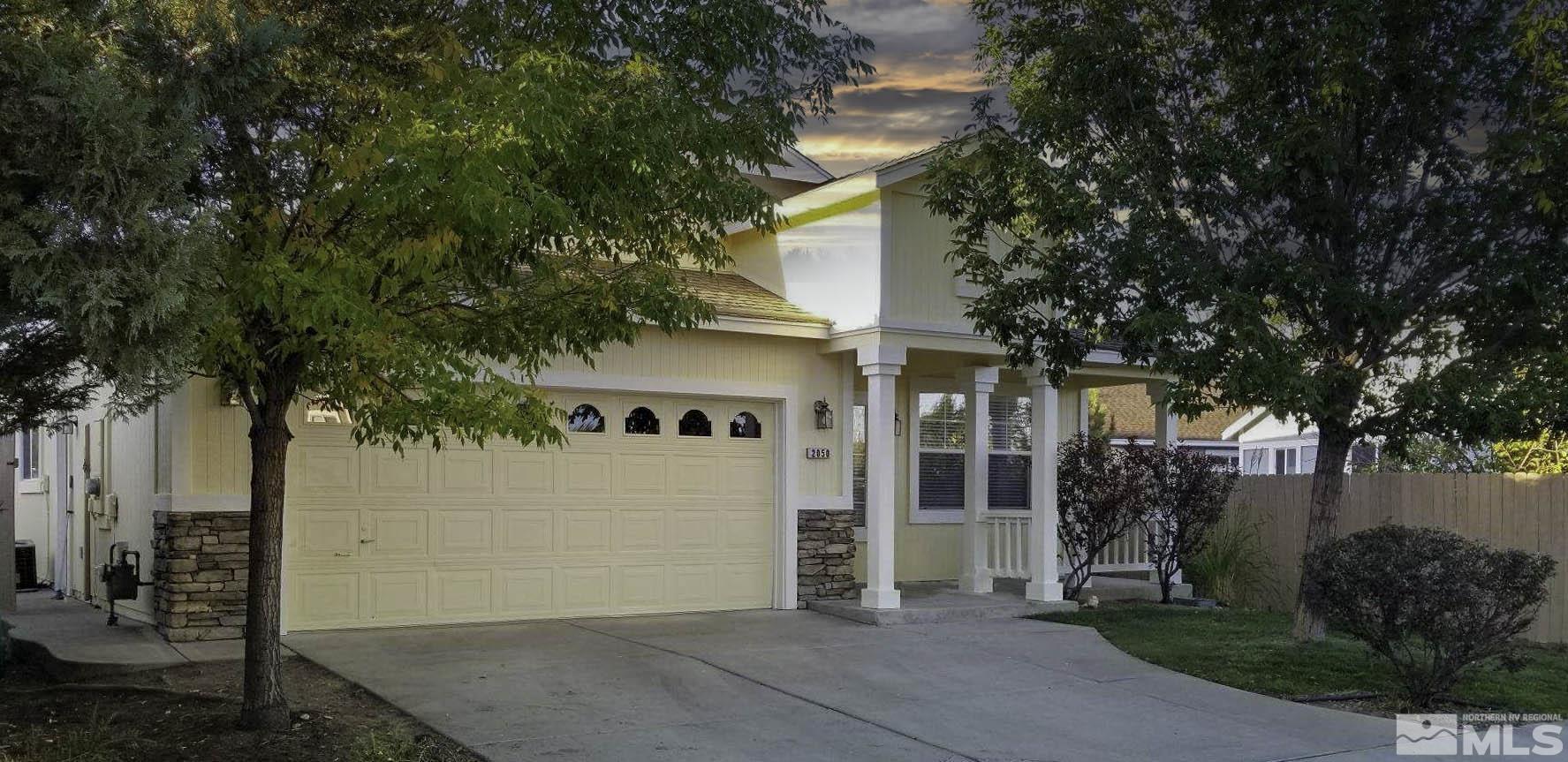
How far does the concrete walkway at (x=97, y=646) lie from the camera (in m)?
9.09

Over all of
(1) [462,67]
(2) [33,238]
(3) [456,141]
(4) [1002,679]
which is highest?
(1) [462,67]

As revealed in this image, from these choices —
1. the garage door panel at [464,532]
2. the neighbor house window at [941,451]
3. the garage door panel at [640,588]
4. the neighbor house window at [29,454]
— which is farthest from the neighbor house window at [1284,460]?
the neighbor house window at [29,454]

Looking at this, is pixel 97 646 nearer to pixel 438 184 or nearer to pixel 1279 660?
pixel 438 184

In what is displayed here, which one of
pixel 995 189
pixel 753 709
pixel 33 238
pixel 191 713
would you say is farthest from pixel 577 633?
pixel 33 238

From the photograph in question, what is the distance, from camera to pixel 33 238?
486cm

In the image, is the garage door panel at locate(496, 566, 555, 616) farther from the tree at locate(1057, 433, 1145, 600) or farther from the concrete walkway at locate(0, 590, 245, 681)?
the tree at locate(1057, 433, 1145, 600)

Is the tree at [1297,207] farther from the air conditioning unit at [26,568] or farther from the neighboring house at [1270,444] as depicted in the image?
the neighboring house at [1270,444]

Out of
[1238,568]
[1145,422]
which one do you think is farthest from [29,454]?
[1145,422]

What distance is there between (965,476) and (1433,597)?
22.1 feet

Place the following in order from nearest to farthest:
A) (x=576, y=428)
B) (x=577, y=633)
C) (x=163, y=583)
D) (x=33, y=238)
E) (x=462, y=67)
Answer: (x=33, y=238) → (x=462, y=67) → (x=163, y=583) → (x=577, y=633) → (x=576, y=428)

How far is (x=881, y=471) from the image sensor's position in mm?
12484

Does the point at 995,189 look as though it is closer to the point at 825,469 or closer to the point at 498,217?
the point at 825,469

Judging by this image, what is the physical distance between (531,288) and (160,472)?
4974mm

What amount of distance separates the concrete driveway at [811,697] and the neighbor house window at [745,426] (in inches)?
89.4
